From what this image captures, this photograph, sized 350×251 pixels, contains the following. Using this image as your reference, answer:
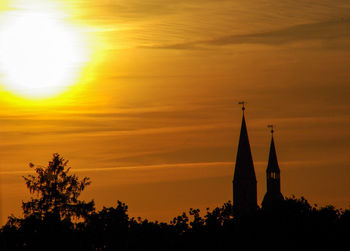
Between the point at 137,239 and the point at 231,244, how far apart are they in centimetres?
925

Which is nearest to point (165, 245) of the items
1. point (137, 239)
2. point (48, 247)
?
point (137, 239)

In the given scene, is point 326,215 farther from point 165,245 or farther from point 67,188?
point 67,188

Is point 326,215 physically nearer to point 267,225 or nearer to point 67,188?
point 267,225

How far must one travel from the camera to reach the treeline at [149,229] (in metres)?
124

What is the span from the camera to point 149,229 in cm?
13100

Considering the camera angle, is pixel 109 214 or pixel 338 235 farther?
pixel 109 214

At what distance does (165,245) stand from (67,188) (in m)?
10.4

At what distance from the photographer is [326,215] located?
432 ft

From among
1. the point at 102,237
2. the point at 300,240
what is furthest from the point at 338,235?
the point at 102,237

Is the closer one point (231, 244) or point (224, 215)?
point (231, 244)

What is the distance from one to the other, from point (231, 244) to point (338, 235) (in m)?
9.40

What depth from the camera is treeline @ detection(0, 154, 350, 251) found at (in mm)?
124062

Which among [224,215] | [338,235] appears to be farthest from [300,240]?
[224,215]

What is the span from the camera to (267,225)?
414 feet
